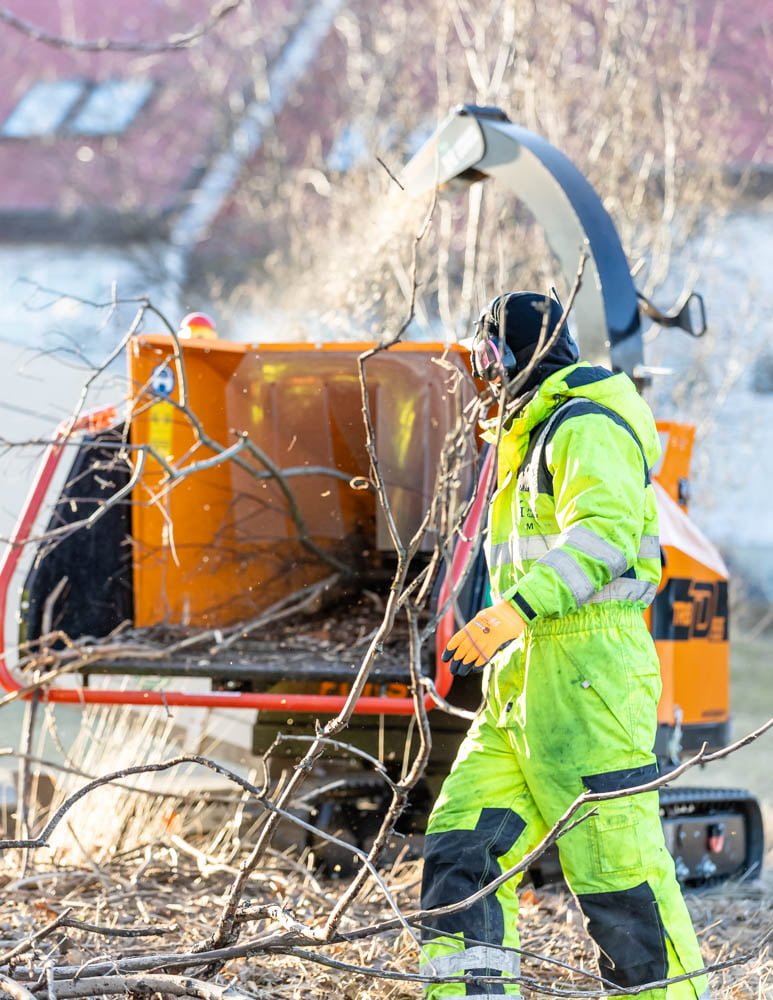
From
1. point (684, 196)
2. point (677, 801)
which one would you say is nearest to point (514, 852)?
point (677, 801)

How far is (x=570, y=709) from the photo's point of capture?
312 cm

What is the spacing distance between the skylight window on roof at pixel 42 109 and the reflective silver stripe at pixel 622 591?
1666 centimetres

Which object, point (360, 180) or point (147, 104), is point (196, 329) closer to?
point (360, 180)

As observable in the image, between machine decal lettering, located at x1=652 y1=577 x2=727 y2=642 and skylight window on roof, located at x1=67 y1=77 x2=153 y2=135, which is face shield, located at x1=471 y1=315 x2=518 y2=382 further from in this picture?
skylight window on roof, located at x1=67 y1=77 x2=153 y2=135

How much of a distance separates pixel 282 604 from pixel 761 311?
780 centimetres

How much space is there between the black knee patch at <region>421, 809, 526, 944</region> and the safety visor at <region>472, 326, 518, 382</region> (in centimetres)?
102

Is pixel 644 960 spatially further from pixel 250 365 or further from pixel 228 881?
pixel 250 365

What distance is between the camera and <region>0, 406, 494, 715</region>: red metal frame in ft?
14.2

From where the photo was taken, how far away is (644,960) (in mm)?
3076

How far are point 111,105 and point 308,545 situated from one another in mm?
14423

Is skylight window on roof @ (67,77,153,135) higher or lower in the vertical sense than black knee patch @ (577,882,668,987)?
higher

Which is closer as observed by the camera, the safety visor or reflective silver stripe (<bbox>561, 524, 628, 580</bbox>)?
reflective silver stripe (<bbox>561, 524, 628, 580</bbox>)

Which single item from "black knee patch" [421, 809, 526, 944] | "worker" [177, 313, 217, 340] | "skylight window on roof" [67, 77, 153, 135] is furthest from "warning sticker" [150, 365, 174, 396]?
→ "skylight window on roof" [67, 77, 153, 135]

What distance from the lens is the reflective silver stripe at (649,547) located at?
129 inches
